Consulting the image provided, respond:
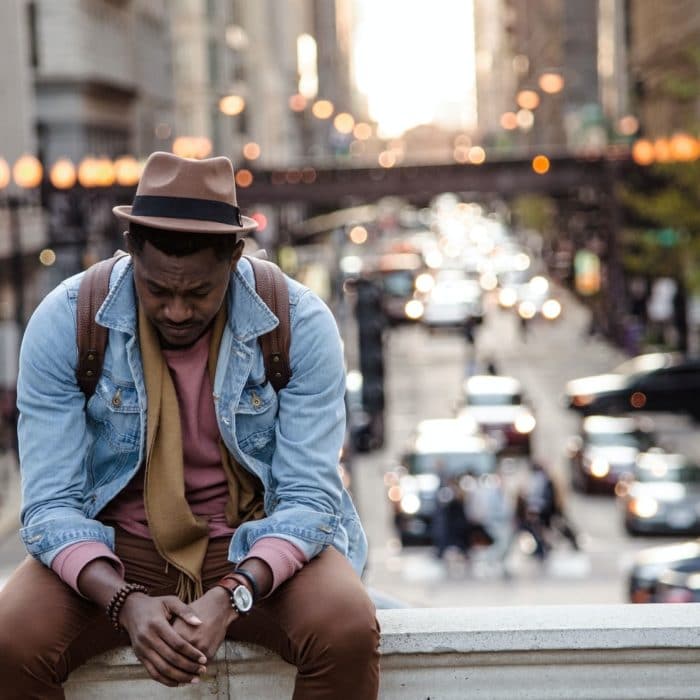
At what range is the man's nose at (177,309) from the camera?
464cm

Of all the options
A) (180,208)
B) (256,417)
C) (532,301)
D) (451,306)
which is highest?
(180,208)

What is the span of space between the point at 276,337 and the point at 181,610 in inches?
30.9

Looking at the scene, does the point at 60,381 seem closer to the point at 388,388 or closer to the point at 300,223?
the point at 388,388

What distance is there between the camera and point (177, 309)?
464 cm

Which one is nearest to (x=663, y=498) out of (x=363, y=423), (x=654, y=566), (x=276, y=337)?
(x=654, y=566)

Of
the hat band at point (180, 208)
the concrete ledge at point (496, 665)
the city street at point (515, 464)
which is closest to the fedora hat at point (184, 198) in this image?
the hat band at point (180, 208)

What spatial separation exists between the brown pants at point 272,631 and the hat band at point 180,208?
0.91m

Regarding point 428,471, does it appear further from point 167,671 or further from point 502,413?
point 167,671

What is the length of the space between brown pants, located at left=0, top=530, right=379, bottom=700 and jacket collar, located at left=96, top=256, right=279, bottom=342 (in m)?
0.61

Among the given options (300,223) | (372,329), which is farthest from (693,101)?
(300,223)

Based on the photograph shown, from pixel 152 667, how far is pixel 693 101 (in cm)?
5848

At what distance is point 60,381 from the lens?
4.72 meters

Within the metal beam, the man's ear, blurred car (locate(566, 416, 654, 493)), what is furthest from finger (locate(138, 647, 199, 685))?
the metal beam

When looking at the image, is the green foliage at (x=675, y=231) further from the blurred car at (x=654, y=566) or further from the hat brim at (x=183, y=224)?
the hat brim at (x=183, y=224)
